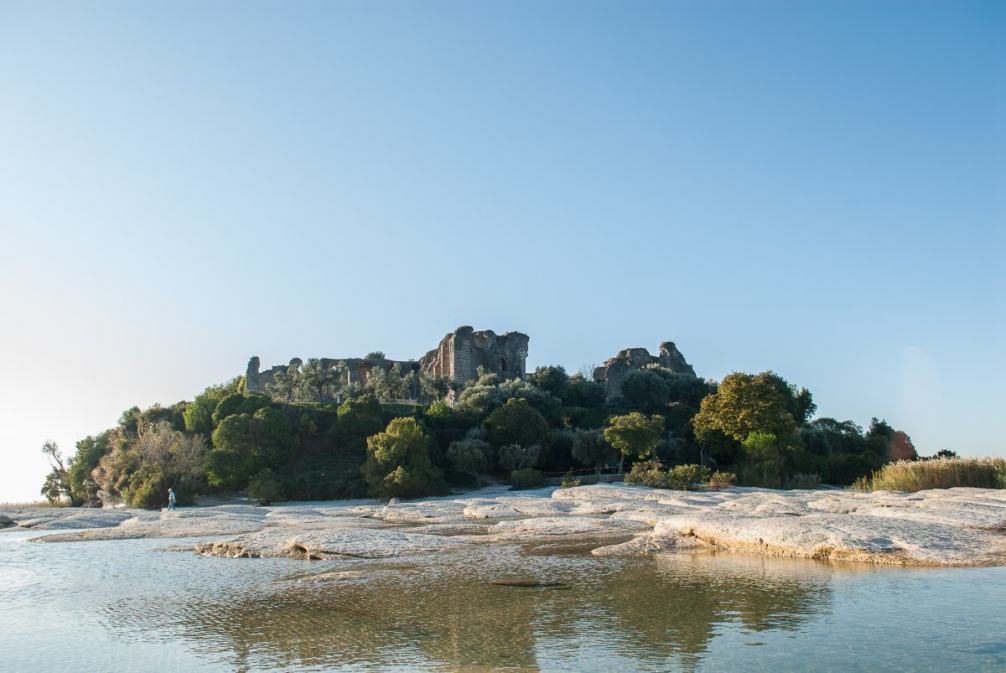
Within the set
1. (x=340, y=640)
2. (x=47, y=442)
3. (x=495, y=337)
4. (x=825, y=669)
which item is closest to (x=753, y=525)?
(x=825, y=669)

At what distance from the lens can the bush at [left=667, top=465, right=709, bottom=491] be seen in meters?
37.2

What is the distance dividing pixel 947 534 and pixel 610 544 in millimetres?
7125

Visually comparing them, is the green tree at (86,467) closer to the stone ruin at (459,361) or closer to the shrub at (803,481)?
the stone ruin at (459,361)

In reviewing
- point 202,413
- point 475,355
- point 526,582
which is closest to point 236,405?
point 202,413

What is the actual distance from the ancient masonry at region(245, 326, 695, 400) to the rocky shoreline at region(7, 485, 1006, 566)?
51679 millimetres

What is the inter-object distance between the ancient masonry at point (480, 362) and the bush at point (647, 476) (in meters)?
40.7

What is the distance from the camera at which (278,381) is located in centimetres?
7938

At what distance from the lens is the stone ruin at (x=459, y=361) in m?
84.9

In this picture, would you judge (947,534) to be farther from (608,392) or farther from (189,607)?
(608,392)

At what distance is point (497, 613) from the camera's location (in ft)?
33.2

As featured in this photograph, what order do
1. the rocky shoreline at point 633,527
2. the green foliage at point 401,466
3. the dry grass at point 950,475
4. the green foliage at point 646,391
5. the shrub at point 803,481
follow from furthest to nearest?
the green foliage at point 646,391 → the green foliage at point 401,466 → the shrub at point 803,481 → the dry grass at point 950,475 → the rocky shoreline at point 633,527

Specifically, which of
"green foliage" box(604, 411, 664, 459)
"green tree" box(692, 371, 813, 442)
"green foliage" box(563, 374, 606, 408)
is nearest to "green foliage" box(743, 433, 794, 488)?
"green tree" box(692, 371, 813, 442)

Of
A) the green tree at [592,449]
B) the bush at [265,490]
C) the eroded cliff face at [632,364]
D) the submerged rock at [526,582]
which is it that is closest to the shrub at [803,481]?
the green tree at [592,449]

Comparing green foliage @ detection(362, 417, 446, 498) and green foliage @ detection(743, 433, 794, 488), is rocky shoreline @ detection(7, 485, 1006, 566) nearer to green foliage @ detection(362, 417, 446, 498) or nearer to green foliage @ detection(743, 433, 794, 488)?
green foliage @ detection(362, 417, 446, 498)
